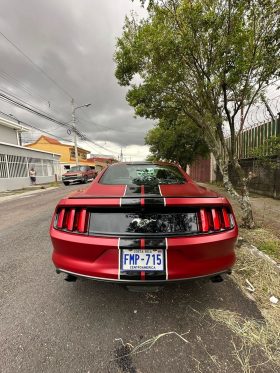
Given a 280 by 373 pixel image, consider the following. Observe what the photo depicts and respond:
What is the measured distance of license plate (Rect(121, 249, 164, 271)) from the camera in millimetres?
1907

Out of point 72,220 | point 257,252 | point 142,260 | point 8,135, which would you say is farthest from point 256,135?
point 8,135

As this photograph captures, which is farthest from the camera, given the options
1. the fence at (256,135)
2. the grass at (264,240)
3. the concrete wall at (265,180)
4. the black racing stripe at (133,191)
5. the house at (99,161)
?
the house at (99,161)

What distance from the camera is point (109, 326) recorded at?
2.02 metres

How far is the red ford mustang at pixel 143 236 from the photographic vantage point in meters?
1.92

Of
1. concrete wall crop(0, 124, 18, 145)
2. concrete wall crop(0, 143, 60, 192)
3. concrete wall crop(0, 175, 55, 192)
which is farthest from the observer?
concrete wall crop(0, 124, 18, 145)

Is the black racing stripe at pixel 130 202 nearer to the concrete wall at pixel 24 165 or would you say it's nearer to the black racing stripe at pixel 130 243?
the black racing stripe at pixel 130 243

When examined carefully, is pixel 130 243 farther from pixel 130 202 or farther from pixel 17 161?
pixel 17 161

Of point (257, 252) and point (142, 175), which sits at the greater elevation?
point (142, 175)

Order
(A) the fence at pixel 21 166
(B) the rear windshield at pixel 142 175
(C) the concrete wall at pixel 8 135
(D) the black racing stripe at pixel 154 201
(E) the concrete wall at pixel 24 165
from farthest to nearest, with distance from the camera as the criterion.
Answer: (C) the concrete wall at pixel 8 135 → (A) the fence at pixel 21 166 → (E) the concrete wall at pixel 24 165 → (B) the rear windshield at pixel 142 175 → (D) the black racing stripe at pixel 154 201

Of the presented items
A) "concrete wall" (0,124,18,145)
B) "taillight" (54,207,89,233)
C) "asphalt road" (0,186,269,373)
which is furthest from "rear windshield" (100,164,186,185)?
"concrete wall" (0,124,18,145)

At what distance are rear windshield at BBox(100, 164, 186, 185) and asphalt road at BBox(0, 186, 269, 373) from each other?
132cm

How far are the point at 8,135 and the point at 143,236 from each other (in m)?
25.7

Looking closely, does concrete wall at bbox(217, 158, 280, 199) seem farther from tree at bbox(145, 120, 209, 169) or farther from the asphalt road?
the asphalt road

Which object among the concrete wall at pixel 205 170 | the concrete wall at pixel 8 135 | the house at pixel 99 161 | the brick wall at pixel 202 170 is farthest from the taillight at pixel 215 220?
the house at pixel 99 161
